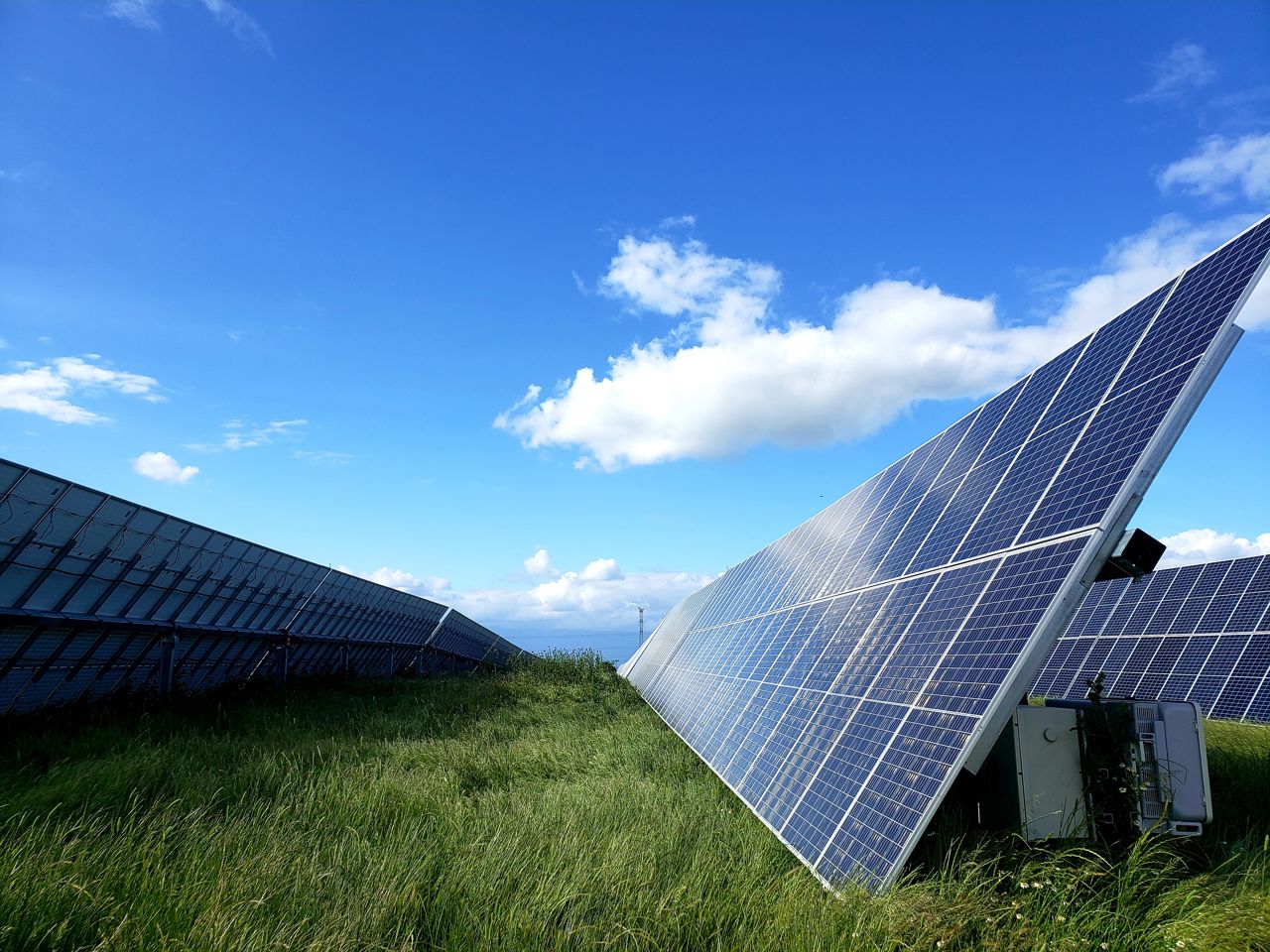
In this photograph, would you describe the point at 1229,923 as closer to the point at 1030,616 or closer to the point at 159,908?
the point at 1030,616

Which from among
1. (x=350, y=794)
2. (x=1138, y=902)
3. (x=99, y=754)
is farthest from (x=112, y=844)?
(x=1138, y=902)

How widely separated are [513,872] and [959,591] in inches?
208

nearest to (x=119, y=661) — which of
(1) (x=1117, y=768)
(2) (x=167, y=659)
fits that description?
(2) (x=167, y=659)

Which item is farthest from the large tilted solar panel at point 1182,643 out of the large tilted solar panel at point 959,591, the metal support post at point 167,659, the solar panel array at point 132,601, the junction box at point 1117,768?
the metal support post at point 167,659

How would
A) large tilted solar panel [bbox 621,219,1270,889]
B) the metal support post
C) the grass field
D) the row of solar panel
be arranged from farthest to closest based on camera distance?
the metal support post → the row of solar panel → large tilted solar panel [bbox 621,219,1270,889] → the grass field

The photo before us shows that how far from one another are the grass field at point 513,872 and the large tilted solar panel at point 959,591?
2.03 ft

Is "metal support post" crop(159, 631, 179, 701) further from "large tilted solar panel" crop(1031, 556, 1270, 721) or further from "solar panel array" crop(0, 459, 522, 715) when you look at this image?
"large tilted solar panel" crop(1031, 556, 1270, 721)

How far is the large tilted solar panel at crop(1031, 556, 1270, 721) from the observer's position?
20172 mm

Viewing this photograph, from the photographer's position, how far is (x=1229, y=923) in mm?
5211

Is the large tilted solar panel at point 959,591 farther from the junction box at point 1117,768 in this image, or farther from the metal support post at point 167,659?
the metal support post at point 167,659

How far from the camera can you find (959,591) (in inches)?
320

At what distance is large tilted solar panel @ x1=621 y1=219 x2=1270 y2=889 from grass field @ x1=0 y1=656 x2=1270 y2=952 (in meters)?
0.62

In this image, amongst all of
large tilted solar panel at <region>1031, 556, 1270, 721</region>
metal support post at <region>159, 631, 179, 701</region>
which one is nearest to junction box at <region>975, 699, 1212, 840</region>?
large tilted solar panel at <region>1031, 556, 1270, 721</region>

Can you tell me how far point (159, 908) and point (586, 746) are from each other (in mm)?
8719
